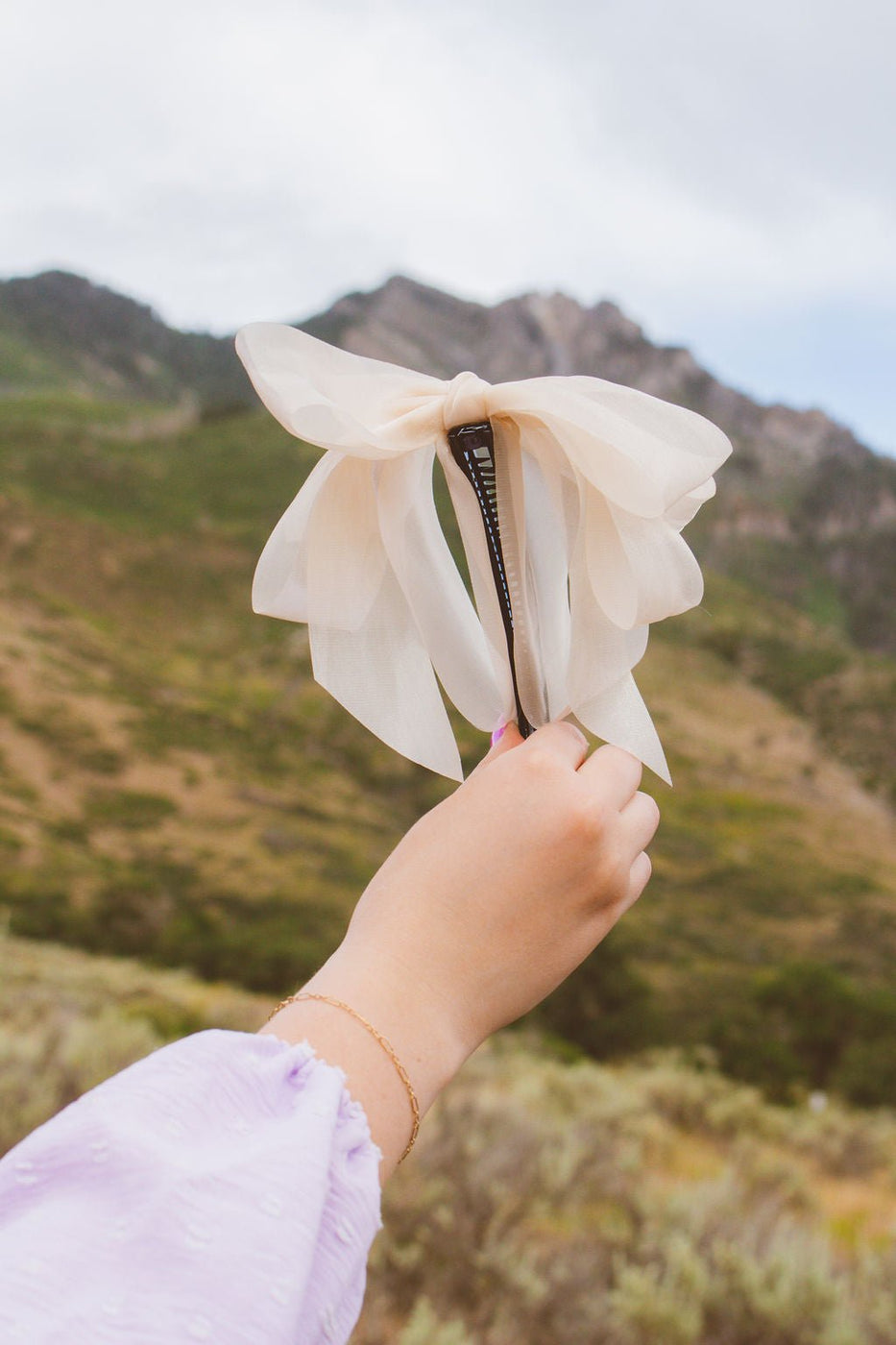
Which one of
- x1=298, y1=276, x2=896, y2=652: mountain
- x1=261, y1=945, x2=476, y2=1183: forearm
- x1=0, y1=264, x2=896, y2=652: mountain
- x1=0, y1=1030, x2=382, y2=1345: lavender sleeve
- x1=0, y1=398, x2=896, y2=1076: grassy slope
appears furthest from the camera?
x1=0, y1=264, x2=896, y2=652: mountain

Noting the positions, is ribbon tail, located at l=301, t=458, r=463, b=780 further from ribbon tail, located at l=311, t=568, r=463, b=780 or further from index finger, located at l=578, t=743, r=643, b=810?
index finger, located at l=578, t=743, r=643, b=810

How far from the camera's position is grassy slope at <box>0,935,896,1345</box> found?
282 centimetres

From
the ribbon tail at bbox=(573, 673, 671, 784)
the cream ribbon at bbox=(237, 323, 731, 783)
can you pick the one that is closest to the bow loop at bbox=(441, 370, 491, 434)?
the cream ribbon at bbox=(237, 323, 731, 783)

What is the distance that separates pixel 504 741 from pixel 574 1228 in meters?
2.84

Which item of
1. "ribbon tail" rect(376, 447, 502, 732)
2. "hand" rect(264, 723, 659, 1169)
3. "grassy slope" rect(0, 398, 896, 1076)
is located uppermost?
"ribbon tail" rect(376, 447, 502, 732)

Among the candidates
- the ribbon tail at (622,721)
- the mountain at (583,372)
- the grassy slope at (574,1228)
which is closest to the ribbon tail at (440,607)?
the ribbon tail at (622,721)

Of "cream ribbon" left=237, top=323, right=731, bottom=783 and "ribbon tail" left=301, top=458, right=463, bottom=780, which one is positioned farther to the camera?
"ribbon tail" left=301, top=458, right=463, bottom=780

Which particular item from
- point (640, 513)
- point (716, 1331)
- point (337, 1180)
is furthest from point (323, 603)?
point (716, 1331)

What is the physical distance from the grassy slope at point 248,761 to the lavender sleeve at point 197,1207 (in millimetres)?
1325

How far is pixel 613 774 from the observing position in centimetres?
115

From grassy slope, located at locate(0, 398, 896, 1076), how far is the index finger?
0.78 m

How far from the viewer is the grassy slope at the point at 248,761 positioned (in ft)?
68.4

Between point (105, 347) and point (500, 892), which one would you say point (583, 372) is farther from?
point (500, 892)

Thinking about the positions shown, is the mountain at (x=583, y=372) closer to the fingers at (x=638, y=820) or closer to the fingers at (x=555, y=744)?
the fingers at (x=555, y=744)
